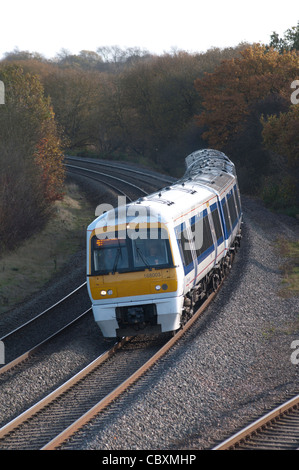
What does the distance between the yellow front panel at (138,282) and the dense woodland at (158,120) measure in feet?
38.4

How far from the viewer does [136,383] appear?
10.5 metres

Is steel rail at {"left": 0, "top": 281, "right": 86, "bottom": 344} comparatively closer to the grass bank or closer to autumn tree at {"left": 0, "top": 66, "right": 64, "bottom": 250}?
the grass bank

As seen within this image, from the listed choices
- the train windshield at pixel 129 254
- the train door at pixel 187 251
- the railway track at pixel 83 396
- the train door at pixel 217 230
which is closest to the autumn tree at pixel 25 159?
the train door at pixel 217 230

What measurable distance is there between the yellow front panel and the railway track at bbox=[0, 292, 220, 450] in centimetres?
119

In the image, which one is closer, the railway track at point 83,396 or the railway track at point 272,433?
the railway track at point 272,433

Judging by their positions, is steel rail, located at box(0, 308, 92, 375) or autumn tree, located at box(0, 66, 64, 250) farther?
autumn tree, located at box(0, 66, 64, 250)

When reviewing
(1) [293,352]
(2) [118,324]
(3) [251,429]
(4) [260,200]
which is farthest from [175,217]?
(4) [260,200]

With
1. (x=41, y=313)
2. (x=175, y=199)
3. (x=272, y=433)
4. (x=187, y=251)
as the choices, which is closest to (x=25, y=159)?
(x=41, y=313)

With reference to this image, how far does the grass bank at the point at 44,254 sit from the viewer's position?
19938mm

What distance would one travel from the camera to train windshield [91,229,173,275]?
12.2 m

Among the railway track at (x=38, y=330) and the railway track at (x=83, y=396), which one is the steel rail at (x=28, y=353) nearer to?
the railway track at (x=38, y=330)

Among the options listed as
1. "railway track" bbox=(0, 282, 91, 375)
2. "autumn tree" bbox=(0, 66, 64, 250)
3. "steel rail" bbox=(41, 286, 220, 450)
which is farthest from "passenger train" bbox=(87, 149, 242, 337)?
"autumn tree" bbox=(0, 66, 64, 250)

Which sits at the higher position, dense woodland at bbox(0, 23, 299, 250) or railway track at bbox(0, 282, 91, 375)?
dense woodland at bbox(0, 23, 299, 250)
